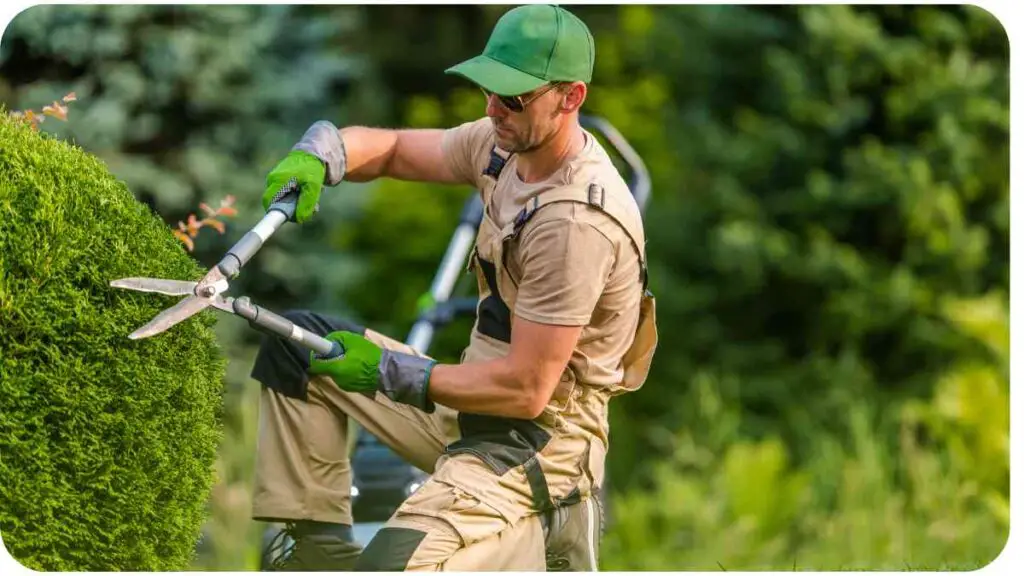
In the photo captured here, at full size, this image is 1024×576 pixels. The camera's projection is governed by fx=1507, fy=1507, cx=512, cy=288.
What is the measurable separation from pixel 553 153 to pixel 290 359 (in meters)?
0.91

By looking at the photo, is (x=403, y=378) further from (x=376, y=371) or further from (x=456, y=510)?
(x=456, y=510)

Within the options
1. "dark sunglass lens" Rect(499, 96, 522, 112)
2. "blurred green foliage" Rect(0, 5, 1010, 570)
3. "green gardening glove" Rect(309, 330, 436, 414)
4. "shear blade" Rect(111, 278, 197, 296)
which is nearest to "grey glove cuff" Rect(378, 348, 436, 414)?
"green gardening glove" Rect(309, 330, 436, 414)

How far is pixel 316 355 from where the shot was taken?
3.80 meters

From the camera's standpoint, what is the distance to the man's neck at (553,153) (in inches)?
153

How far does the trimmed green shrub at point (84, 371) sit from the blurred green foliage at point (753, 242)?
3.66 metres

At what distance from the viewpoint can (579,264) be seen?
3709 millimetres

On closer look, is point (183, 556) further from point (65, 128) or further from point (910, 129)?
point (910, 129)

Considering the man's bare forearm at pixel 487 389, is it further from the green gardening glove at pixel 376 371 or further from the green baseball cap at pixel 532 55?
the green baseball cap at pixel 532 55

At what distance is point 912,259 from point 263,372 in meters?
5.15

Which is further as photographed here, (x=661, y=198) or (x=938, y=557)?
(x=661, y=198)

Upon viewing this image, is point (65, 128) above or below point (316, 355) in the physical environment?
below

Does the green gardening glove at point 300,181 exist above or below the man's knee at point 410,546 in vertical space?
above

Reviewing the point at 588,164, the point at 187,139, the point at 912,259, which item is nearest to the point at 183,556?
the point at 588,164

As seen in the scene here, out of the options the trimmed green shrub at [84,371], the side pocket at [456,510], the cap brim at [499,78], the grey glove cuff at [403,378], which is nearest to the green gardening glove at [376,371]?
the grey glove cuff at [403,378]
